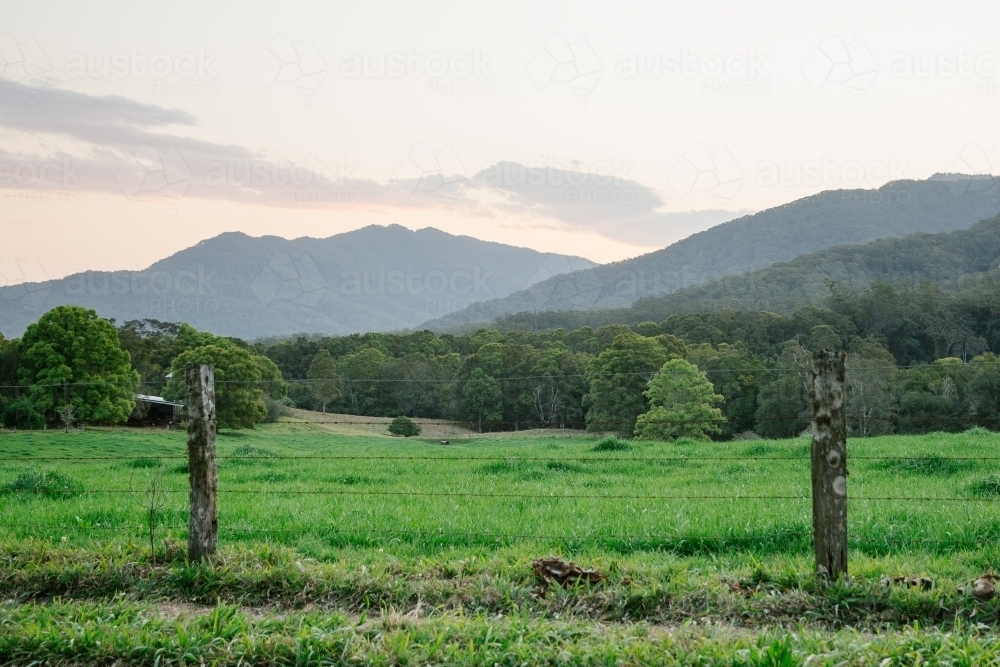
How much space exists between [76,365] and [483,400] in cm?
2822

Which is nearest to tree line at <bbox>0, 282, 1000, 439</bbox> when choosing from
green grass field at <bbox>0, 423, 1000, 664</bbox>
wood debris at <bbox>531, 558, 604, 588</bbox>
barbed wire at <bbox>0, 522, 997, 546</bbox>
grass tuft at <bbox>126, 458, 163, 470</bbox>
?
grass tuft at <bbox>126, 458, 163, 470</bbox>

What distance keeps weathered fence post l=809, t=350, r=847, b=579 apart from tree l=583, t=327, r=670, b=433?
43759mm

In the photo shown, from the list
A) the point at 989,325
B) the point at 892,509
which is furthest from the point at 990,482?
the point at 989,325

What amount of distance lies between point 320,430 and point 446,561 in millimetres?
45465

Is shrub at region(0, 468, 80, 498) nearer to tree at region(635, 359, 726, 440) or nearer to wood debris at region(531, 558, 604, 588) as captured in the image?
wood debris at region(531, 558, 604, 588)

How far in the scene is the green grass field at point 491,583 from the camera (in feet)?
16.6

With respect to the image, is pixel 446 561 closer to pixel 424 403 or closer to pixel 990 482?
pixel 990 482

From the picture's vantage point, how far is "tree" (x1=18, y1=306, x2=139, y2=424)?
4366 centimetres

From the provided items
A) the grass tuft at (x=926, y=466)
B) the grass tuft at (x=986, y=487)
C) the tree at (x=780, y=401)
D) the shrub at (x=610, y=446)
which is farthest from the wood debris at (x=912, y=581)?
the tree at (x=780, y=401)

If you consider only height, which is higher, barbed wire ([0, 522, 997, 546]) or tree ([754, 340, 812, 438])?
barbed wire ([0, 522, 997, 546])

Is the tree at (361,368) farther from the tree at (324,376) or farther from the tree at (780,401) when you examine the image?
the tree at (780,401)

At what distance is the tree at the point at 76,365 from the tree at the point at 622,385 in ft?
95.9

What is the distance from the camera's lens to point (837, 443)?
5.81 metres

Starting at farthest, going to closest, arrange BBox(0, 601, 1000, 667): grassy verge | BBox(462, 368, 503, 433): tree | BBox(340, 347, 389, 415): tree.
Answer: BBox(340, 347, 389, 415): tree → BBox(462, 368, 503, 433): tree → BBox(0, 601, 1000, 667): grassy verge
